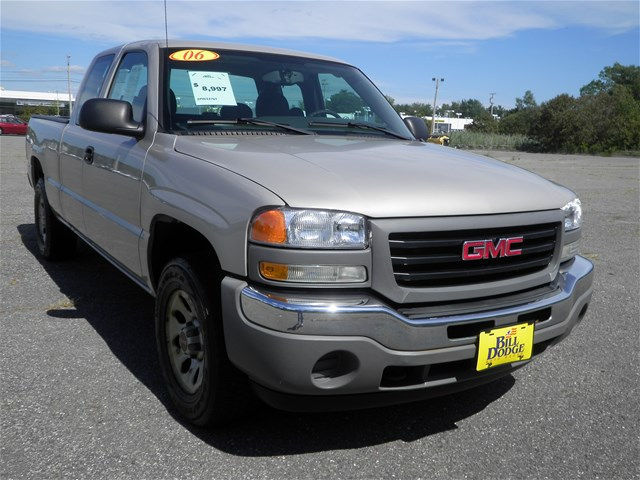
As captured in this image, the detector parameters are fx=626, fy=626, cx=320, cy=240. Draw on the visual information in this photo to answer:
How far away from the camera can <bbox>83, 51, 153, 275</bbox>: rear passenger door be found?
3.46m

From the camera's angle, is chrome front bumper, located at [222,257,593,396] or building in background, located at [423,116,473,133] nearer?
chrome front bumper, located at [222,257,593,396]

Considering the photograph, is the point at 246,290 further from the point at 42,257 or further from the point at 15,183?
the point at 15,183

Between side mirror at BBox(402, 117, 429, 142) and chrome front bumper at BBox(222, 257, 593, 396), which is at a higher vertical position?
side mirror at BBox(402, 117, 429, 142)

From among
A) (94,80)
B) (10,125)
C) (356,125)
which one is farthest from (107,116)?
(10,125)

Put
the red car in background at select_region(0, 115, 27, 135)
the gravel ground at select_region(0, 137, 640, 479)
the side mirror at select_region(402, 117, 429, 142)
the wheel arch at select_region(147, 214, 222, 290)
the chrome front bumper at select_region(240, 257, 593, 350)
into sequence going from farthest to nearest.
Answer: the red car in background at select_region(0, 115, 27, 135), the side mirror at select_region(402, 117, 429, 142), the wheel arch at select_region(147, 214, 222, 290), the gravel ground at select_region(0, 137, 640, 479), the chrome front bumper at select_region(240, 257, 593, 350)

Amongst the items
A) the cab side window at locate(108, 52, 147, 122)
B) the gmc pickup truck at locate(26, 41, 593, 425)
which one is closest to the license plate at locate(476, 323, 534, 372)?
the gmc pickup truck at locate(26, 41, 593, 425)

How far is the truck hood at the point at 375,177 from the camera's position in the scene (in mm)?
2434

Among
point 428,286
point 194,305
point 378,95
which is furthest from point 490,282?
point 378,95

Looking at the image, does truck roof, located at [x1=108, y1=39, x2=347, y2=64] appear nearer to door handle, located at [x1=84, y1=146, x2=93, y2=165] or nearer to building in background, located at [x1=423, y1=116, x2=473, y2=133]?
door handle, located at [x1=84, y1=146, x2=93, y2=165]

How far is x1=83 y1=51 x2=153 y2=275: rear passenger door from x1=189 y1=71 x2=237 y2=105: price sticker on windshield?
12.3 inches

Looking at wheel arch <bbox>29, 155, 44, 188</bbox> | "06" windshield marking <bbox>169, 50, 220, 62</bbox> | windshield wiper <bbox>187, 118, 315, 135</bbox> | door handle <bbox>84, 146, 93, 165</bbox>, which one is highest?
"06" windshield marking <bbox>169, 50, 220, 62</bbox>

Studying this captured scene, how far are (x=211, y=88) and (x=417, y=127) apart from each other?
162 centimetres

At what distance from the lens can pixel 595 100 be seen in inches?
1858

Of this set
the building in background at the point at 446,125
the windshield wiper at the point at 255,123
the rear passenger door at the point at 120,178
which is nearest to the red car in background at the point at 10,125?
the building in background at the point at 446,125
